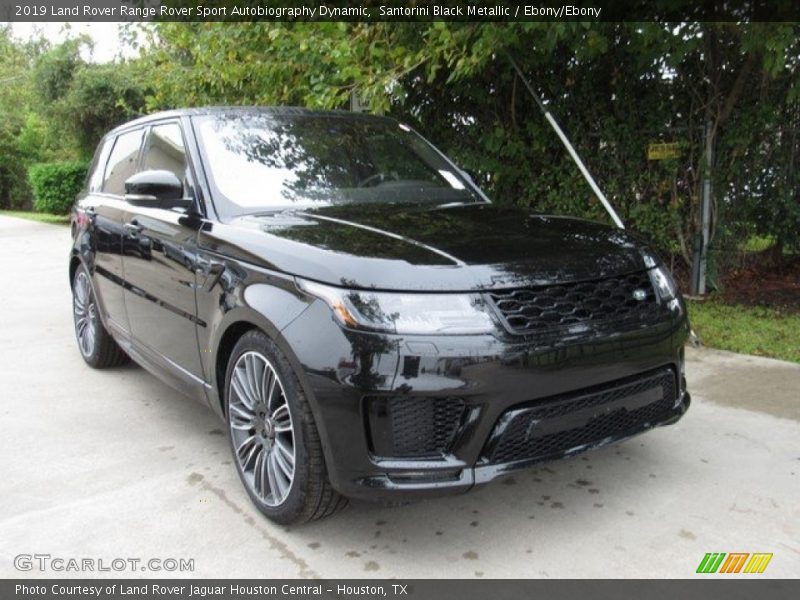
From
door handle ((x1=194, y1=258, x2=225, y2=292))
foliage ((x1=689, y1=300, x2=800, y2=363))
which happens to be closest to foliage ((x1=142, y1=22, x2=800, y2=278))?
foliage ((x1=689, y1=300, x2=800, y2=363))

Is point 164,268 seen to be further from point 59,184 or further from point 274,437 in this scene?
point 59,184

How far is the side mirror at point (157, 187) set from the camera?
11.0 feet

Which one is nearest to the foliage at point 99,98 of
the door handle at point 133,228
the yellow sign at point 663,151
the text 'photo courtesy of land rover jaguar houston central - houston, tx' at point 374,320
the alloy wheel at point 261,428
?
the yellow sign at point 663,151

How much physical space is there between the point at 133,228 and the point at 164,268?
21.8 inches

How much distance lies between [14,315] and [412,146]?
517cm

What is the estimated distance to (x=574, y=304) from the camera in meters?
2.68

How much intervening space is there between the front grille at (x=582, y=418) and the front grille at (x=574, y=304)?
26 centimetres

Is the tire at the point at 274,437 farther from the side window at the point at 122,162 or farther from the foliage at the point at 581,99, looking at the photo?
the foliage at the point at 581,99

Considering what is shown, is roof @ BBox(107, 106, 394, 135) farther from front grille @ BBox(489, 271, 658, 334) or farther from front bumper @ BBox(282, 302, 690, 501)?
front grille @ BBox(489, 271, 658, 334)

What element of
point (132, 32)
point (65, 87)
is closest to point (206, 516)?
point (132, 32)

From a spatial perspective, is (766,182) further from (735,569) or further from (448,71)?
(735,569)

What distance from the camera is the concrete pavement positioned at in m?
2.69

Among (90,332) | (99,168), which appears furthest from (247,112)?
(90,332)
